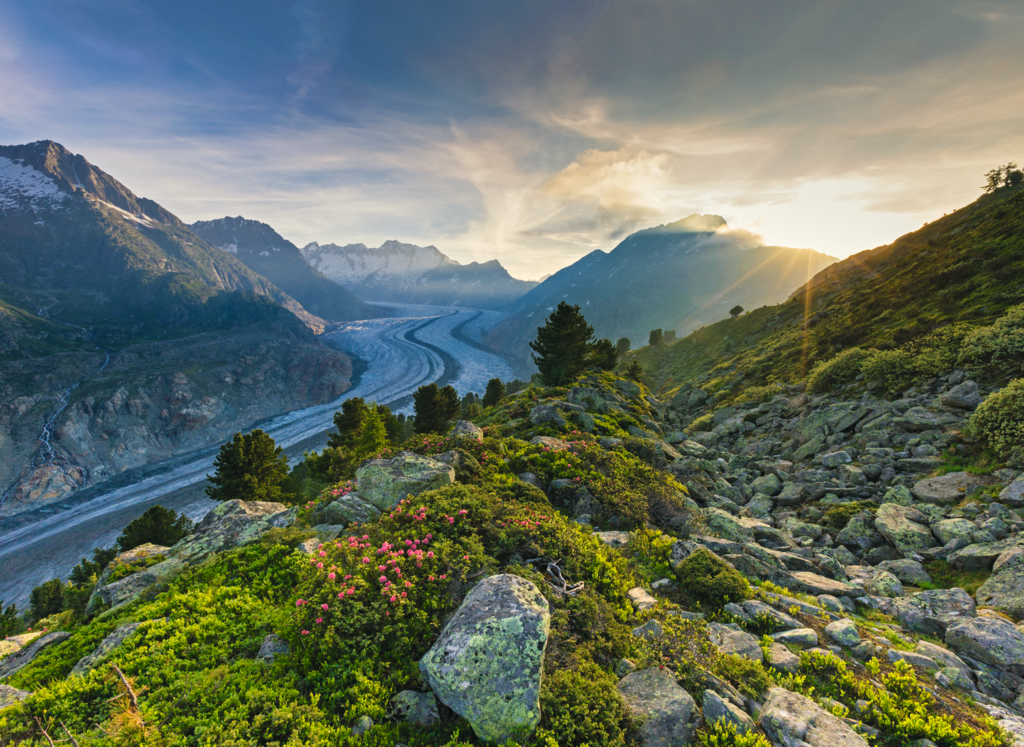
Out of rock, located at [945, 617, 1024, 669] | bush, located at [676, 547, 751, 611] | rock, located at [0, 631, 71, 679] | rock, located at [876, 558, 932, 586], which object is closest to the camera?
rock, located at [945, 617, 1024, 669]

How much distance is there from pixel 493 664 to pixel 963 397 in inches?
976

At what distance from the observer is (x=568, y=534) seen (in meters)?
9.34

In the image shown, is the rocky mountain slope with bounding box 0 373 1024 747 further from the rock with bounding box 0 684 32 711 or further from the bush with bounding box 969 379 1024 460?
the bush with bounding box 969 379 1024 460

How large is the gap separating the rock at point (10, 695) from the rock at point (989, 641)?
728 inches

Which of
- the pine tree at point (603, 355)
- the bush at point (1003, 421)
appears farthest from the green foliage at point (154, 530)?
the bush at point (1003, 421)

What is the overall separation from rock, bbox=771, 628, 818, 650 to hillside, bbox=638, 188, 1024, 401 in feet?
67.6

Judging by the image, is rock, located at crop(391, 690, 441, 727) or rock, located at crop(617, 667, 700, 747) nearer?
rock, located at crop(617, 667, 700, 747)

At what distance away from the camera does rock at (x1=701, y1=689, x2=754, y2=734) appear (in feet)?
17.1

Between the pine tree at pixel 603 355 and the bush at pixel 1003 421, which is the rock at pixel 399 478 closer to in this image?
the bush at pixel 1003 421

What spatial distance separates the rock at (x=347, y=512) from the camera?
463 inches

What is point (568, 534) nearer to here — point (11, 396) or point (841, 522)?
point (841, 522)

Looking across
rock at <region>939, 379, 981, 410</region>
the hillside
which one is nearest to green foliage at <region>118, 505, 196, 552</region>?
rock at <region>939, 379, 981, 410</region>

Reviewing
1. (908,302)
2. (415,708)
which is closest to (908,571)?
(415,708)

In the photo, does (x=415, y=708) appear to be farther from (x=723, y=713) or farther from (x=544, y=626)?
(x=723, y=713)
